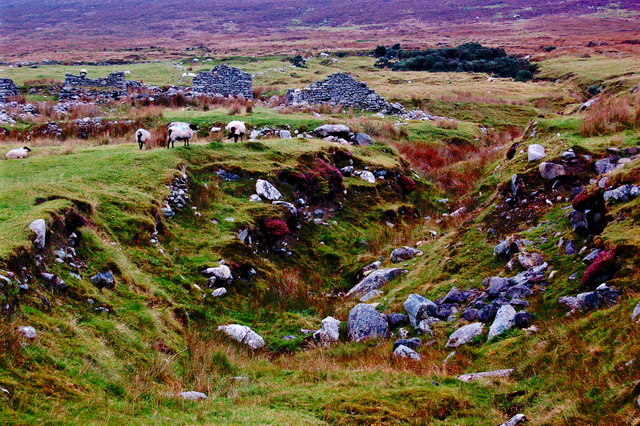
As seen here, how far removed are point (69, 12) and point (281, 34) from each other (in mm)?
80939

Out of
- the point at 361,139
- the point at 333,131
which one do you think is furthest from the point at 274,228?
the point at 361,139

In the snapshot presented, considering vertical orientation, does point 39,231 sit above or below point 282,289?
above

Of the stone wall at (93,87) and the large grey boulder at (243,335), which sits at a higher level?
the stone wall at (93,87)

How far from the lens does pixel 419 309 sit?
7.70 meters

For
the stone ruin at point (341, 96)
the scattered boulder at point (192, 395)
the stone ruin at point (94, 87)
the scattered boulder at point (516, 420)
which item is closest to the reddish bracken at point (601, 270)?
the scattered boulder at point (516, 420)

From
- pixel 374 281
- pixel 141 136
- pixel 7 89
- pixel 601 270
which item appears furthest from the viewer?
pixel 7 89

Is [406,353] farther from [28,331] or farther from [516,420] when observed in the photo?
[28,331]

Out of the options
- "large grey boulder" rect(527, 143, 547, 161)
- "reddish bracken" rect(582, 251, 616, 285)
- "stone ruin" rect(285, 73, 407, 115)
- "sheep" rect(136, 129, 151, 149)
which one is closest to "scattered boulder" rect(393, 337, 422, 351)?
"reddish bracken" rect(582, 251, 616, 285)

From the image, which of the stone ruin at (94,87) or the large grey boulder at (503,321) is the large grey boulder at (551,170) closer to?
the large grey boulder at (503,321)

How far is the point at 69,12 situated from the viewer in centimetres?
14850

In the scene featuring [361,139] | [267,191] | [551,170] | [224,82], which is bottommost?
[267,191]

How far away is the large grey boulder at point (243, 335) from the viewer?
24.9 ft

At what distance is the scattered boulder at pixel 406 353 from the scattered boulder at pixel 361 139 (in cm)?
1432

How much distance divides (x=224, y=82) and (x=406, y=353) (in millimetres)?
31115
